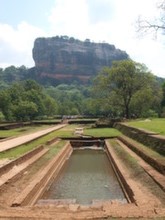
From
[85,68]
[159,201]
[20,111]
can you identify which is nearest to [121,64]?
[20,111]

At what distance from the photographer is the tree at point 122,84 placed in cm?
5122

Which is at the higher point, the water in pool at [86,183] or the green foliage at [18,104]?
the green foliage at [18,104]

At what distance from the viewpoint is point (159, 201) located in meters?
9.05

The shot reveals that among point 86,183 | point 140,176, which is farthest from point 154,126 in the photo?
point 140,176

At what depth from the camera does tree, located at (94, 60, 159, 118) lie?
51219 mm

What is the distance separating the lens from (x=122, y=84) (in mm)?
51500

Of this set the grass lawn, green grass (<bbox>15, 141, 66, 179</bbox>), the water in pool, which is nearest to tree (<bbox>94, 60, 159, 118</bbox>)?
the grass lawn

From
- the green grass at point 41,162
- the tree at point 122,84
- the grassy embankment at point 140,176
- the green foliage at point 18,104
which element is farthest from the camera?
the green foliage at point 18,104

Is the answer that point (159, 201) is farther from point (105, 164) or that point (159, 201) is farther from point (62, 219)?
point (105, 164)

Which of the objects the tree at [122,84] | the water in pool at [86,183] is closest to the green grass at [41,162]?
the water in pool at [86,183]

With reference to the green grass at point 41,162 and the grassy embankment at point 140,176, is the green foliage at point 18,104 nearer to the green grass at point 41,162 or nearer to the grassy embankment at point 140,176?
the green grass at point 41,162

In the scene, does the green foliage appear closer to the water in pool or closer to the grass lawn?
the grass lawn

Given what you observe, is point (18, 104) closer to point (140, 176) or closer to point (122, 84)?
point (122, 84)

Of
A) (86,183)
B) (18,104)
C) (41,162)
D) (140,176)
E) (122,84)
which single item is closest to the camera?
(140,176)
